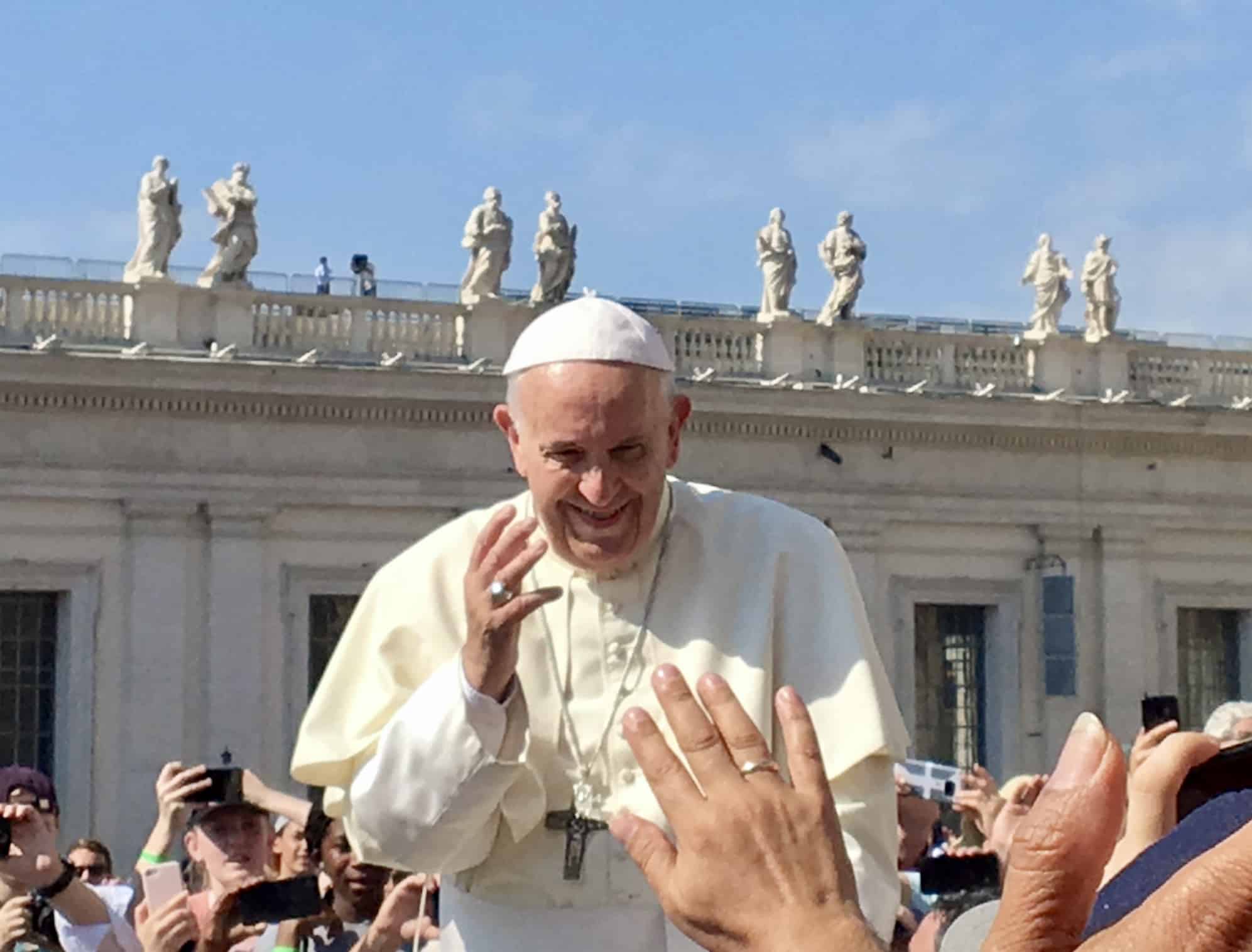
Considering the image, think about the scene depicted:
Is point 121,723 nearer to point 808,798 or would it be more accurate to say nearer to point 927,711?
point 927,711

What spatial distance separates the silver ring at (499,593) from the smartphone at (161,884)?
240 cm

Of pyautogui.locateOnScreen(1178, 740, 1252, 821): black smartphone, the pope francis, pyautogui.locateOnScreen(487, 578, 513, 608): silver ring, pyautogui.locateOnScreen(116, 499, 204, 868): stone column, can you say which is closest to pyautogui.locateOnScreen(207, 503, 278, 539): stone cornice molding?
pyautogui.locateOnScreen(116, 499, 204, 868): stone column

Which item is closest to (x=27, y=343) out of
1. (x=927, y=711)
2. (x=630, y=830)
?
(x=927, y=711)

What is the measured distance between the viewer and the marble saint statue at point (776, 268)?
26.0 metres

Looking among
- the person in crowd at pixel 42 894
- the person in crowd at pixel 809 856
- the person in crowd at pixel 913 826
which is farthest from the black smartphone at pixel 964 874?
the person in crowd at pixel 809 856

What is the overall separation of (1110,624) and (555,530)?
904 inches

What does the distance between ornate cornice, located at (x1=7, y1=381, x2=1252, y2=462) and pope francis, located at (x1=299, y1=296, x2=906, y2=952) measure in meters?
18.8

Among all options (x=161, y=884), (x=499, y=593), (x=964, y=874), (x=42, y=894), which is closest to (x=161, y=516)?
(x=42, y=894)

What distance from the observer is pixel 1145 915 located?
152 centimetres

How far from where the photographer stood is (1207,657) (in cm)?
2750

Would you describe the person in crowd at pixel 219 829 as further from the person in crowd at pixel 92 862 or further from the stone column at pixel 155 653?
the stone column at pixel 155 653

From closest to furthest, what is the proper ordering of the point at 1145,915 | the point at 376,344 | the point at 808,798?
the point at 1145,915 → the point at 808,798 → the point at 376,344

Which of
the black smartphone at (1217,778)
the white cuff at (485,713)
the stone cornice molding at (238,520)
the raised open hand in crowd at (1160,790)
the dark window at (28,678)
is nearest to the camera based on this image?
the black smartphone at (1217,778)

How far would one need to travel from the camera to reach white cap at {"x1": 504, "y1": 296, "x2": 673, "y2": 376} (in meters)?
3.99
